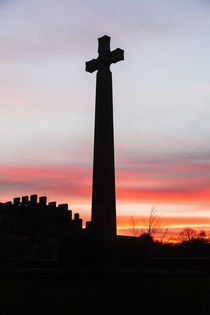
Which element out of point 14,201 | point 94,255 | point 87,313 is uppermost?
point 14,201

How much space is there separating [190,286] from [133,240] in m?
2.80

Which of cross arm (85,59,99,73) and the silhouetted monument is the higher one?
cross arm (85,59,99,73)

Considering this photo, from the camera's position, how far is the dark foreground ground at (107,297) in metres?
4.69

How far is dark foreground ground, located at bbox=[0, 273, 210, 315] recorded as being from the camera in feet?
15.4

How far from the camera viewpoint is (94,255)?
8586 mm

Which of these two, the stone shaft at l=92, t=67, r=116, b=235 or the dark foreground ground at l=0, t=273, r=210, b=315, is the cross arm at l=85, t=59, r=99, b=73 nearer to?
→ the stone shaft at l=92, t=67, r=116, b=235

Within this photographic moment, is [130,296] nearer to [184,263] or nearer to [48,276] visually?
[48,276]

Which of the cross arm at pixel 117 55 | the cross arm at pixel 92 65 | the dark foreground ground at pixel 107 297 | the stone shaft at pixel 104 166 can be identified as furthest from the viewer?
the cross arm at pixel 92 65

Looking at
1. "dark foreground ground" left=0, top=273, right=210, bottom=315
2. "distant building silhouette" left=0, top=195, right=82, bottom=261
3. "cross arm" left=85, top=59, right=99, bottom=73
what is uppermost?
"cross arm" left=85, top=59, right=99, bottom=73

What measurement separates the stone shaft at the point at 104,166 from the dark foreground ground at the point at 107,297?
4191 millimetres

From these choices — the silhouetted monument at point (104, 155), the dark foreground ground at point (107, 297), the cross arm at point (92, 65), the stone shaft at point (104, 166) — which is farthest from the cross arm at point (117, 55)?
the dark foreground ground at point (107, 297)

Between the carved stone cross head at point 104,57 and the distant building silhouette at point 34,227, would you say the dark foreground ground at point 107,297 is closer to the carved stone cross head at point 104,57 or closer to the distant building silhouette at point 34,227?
the distant building silhouette at point 34,227

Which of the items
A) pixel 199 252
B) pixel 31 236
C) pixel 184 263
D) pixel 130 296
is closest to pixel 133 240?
pixel 184 263

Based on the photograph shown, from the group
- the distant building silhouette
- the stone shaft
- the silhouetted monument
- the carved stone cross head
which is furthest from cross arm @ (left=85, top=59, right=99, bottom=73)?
Result: the distant building silhouette
